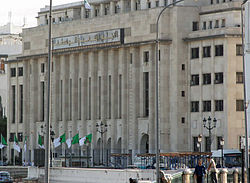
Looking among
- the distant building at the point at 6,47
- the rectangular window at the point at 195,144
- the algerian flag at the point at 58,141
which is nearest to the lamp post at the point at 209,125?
the rectangular window at the point at 195,144

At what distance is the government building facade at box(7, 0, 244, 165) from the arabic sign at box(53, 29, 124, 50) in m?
0.14

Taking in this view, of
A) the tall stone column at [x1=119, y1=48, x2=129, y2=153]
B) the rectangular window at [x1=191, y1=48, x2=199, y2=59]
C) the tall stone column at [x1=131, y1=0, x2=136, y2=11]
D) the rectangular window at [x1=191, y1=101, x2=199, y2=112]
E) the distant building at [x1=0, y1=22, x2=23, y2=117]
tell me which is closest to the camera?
the rectangular window at [x1=191, y1=101, x2=199, y2=112]

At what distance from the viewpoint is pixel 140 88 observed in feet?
353

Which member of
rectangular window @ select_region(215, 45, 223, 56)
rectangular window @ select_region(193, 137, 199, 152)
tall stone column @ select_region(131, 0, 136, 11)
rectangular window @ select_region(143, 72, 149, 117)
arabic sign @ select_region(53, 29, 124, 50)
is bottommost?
rectangular window @ select_region(193, 137, 199, 152)

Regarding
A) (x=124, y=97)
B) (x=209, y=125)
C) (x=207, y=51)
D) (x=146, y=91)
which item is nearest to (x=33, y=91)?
(x=124, y=97)

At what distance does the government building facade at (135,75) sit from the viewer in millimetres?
99750

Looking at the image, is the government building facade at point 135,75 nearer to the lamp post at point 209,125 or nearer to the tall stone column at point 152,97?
the tall stone column at point 152,97

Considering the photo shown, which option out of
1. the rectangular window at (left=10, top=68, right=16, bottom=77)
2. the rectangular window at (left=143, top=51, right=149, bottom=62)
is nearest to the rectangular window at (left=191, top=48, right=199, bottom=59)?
the rectangular window at (left=143, top=51, right=149, bottom=62)

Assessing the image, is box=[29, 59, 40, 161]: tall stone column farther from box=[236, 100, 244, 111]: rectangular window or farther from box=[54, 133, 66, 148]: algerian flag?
box=[236, 100, 244, 111]: rectangular window

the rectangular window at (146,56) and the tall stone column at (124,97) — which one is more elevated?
the rectangular window at (146,56)

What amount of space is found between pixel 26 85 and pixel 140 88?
26.4 metres

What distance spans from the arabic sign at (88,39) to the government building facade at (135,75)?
137 millimetres

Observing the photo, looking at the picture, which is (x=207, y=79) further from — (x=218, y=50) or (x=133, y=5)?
(x=133, y=5)

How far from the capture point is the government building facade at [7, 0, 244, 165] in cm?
9975
